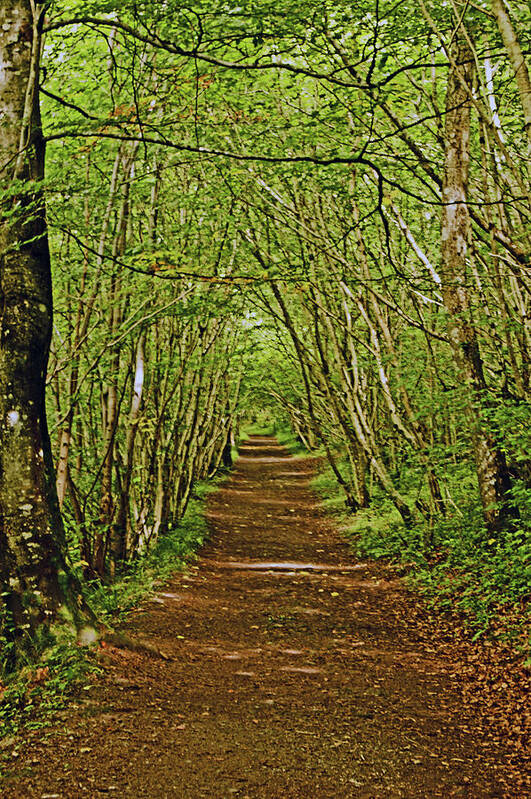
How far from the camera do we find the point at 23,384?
17.4 ft

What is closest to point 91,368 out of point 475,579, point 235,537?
point 475,579

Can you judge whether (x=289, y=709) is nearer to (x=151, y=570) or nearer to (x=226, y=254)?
(x=151, y=570)

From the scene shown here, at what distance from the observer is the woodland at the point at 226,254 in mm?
5301

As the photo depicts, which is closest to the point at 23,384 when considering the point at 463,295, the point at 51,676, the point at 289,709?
the point at 51,676

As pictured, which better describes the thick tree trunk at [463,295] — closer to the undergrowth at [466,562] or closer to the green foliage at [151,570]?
the undergrowth at [466,562]

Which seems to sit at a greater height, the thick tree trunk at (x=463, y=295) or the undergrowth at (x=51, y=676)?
the thick tree trunk at (x=463, y=295)

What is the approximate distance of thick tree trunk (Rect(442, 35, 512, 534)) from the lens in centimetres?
741

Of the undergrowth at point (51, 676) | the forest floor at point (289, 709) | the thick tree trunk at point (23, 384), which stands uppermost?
the thick tree trunk at point (23, 384)

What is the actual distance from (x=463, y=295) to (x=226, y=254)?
6747 millimetres

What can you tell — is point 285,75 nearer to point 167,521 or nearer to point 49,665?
point 167,521

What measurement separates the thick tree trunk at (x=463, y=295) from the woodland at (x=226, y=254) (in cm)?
3

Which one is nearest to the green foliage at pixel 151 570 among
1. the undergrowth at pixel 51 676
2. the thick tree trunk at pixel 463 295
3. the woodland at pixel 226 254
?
the undergrowth at pixel 51 676

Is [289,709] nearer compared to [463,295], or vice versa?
[289,709]

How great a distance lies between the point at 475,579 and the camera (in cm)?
765
